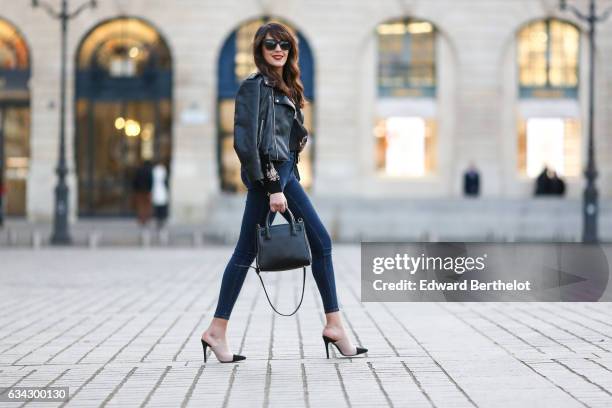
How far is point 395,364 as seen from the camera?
682cm

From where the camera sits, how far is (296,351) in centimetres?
750

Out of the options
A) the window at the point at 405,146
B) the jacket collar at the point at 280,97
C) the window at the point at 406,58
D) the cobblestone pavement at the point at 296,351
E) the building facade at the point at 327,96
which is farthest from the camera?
the window at the point at 405,146

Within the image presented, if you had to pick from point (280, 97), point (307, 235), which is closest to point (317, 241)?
point (307, 235)

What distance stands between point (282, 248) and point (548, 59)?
29456 millimetres

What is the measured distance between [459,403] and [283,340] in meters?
2.71

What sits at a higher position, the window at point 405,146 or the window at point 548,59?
the window at point 548,59

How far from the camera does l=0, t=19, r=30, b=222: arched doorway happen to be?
1334 inches

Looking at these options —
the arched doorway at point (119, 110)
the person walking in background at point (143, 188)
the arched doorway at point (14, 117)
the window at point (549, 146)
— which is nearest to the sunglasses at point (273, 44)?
the person walking in background at point (143, 188)

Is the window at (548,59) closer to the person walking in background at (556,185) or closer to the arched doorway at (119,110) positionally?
the person walking in background at (556,185)

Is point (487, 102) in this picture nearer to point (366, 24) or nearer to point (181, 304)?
point (366, 24)

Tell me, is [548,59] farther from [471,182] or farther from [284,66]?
[284,66]

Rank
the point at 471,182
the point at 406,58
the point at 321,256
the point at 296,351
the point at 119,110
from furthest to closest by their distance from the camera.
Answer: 1. the point at 406,58
2. the point at 119,110
3. the point at 471,182
4. the point at 296,351
5. the point at 321,256

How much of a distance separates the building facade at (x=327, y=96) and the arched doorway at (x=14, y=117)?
4cm

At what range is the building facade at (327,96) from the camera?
33781 millimetres
